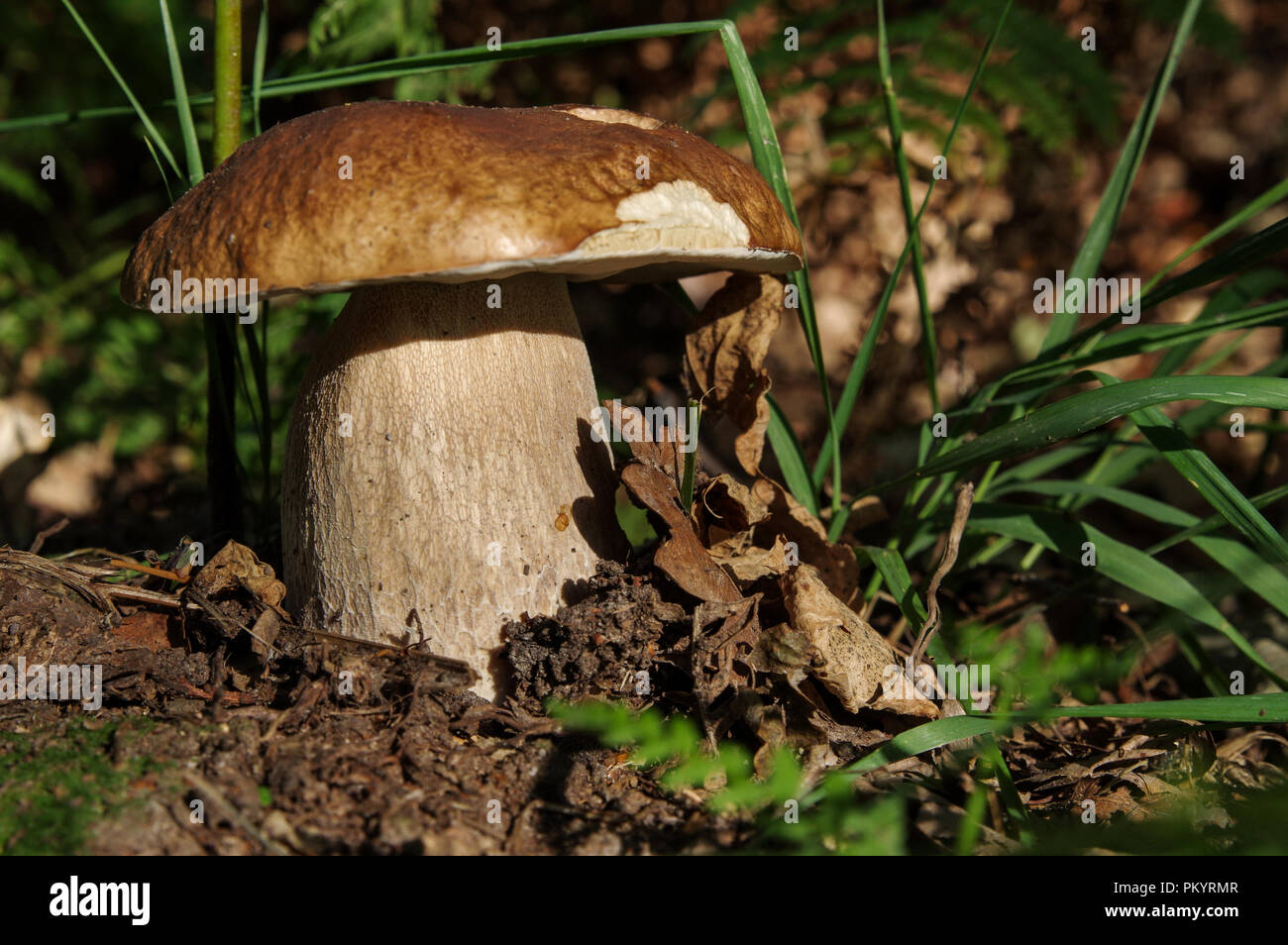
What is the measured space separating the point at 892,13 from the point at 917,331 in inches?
58.6

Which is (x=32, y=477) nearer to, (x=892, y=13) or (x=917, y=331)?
(x=917, y=331)

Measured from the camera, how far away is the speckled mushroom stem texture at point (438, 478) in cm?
183

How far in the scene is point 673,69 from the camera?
488cm

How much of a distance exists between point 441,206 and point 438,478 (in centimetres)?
60

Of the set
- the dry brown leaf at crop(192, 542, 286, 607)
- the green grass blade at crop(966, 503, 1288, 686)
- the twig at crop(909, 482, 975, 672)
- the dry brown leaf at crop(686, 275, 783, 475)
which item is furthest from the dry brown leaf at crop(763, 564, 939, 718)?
the dry brown leaf at crop(192, 542, 286, 607)

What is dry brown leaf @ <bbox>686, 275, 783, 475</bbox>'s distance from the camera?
2189mm

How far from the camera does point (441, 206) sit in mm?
1462

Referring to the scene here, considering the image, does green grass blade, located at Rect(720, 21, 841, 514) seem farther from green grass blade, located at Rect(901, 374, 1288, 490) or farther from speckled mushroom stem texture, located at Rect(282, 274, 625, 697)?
speckled mushroom stem texture, located at Rect(282, 274, 625, 697)

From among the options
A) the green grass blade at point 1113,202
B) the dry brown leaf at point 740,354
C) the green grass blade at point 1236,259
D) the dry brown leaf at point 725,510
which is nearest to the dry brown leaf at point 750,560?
the dry brown leaf at point 725,510

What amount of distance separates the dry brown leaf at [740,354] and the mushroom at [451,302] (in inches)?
5.9

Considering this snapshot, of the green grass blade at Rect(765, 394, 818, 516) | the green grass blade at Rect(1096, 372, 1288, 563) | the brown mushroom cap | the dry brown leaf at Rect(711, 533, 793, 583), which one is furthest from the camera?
the green grass blade at Rect(765, 394, 818, 516)

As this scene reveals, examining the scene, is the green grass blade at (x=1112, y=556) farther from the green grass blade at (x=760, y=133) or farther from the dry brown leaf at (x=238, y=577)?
the dry brown leaf at (x=238, y=577)

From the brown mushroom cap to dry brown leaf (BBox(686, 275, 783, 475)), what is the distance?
44 cm
